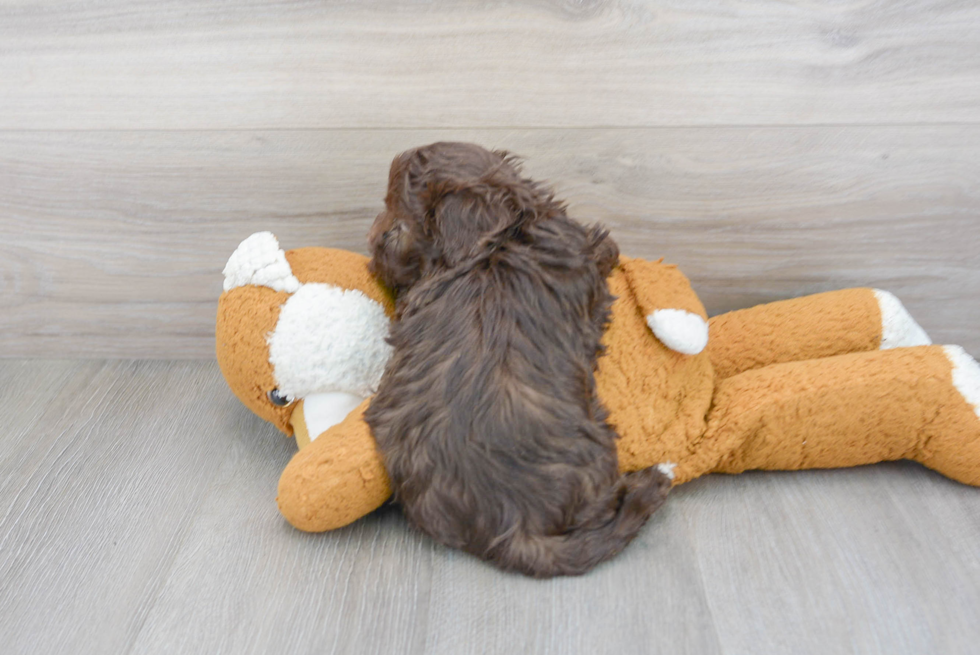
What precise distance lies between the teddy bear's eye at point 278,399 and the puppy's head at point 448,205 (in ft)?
0.74

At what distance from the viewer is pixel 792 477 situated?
0.93 m

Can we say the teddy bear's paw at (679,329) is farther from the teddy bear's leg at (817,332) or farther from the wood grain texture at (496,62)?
the wood grain texture at (496,62)

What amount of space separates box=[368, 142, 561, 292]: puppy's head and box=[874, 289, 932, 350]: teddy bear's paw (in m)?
0.51

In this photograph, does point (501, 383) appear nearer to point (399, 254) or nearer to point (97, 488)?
point (399, 254)

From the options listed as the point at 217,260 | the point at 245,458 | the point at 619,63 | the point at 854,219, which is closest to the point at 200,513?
the point at 245,458

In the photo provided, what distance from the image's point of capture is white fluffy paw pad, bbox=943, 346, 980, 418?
2.83 ft

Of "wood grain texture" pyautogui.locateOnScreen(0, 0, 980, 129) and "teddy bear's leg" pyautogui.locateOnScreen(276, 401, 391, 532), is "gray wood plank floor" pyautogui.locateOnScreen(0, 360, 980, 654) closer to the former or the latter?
"teddy bear's leg" pyautogui.locateOnScreen(276, 401, 391, 532)

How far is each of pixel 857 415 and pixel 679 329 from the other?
0.80 feet

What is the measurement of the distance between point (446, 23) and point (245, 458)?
666mm

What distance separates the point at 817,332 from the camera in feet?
3.24

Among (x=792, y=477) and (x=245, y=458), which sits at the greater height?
(x=792, y=477)

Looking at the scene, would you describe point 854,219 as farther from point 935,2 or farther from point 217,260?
point 217,260

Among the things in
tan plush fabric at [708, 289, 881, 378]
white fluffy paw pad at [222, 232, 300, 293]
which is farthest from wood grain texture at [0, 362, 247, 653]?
tan plush fabric at [708, 289, 881, 378]

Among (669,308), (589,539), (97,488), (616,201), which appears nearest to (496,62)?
(616,201)
